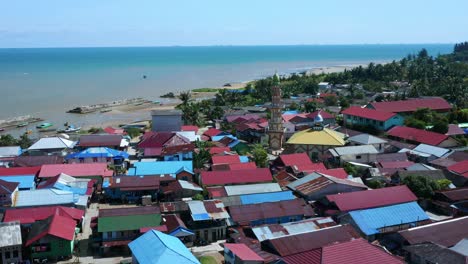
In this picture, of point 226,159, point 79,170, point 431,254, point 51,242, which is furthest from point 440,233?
point 79,170

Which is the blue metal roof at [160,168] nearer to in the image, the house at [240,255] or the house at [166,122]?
the house at [240,255]

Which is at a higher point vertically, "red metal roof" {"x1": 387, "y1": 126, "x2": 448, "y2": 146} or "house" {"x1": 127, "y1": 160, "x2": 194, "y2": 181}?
"red metal roof" {"x1": 387, "y1": 126, "x2": 448, "y2": 146}

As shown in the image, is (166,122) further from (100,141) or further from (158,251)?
(158,251)

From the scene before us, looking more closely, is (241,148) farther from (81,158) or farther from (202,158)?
(81,158)

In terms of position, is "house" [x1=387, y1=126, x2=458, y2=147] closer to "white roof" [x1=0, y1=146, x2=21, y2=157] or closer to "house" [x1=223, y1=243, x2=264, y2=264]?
"house" [x1=223, y1=243, x2=264, y2=264]

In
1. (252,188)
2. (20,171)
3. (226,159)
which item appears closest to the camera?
(252,188)

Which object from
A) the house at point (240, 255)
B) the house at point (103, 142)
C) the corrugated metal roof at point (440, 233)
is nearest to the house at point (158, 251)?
the house at point (240, 255)

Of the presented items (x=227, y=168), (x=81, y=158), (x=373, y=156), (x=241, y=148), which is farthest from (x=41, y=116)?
(x=373, y=156)

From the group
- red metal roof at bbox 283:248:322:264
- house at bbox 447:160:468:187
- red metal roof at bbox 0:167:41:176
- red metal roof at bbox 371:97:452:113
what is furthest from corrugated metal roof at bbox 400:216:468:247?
red metal roof at bbox 371:97:452:113
